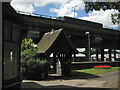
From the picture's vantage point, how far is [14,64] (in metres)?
10.4

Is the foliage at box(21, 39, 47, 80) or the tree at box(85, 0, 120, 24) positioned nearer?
the tree at box(85, 0, 120, 24)

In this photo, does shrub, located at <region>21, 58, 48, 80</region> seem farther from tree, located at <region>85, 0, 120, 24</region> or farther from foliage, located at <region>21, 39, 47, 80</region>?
tree, located at <region>85, 0, 120, 24</region>

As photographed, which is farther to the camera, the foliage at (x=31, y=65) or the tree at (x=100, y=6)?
the foliage at (x=31, y=65)

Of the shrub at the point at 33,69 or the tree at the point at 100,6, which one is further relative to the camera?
the shrub at the point at 33,69

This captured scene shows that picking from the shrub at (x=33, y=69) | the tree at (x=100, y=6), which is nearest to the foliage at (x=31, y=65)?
the shrub at (x=33, y=69)

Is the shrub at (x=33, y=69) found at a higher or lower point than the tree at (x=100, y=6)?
lower

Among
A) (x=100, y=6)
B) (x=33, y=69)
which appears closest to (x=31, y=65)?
(x=33, y=69)

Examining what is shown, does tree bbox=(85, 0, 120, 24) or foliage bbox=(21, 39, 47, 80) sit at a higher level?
tree bbox=(85, 0, 120, 24)

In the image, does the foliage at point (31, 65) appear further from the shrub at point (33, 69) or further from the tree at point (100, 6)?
the tree at point (100, 6)

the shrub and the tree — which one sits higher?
the tree

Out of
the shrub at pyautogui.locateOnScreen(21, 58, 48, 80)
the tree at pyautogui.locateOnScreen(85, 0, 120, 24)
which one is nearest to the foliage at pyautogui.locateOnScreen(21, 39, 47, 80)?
the shrub at pyautogui.locateOnScreen(21, 58, 48, 80)

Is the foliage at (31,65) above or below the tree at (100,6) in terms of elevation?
below

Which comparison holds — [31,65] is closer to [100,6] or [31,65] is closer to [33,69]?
[33,69]

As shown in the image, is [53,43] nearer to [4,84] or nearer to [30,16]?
[4,84]
